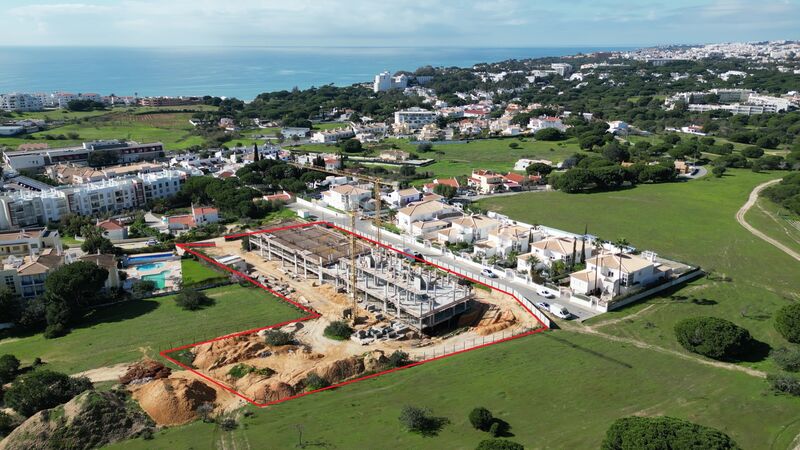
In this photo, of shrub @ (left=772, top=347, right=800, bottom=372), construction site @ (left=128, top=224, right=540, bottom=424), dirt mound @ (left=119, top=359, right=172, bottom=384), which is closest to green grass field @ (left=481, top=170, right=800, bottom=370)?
shrub @ (left=772, top=347, right=800, bottom=372)

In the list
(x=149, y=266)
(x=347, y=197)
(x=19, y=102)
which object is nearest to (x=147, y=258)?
(x=149, y=266)

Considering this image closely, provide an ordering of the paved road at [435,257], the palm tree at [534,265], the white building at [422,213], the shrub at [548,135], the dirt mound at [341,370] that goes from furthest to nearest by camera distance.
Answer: the shrub at [548,135]
the white building at [422,213]
the palm tree at [534,265]
the paved road at [435,257]
the dirt mound at [341,370]

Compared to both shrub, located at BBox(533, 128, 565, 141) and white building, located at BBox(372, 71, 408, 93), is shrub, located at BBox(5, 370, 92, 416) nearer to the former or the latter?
shrub, located at BBox(533, 128, 565, 141)

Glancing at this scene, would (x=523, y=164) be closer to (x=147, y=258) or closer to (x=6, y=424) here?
(x=147, y=258)

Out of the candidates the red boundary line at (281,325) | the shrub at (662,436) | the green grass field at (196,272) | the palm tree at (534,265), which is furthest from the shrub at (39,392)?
the palm tree at (534,265)

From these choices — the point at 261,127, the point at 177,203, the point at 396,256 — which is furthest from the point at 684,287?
the point at 261,127

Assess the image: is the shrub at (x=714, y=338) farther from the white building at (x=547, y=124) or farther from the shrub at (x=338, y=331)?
the white building at (x=547, y=124)

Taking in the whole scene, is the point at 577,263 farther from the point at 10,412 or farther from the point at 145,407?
the point at 10,412
